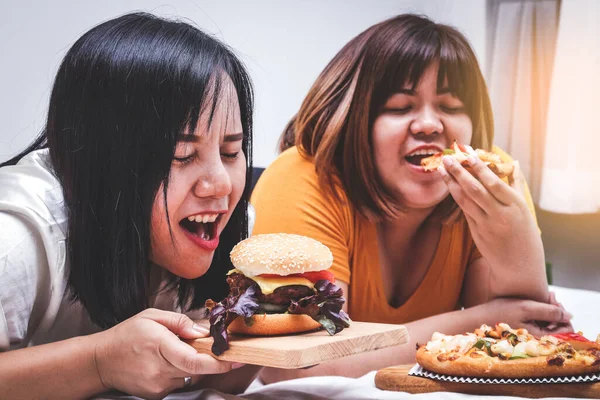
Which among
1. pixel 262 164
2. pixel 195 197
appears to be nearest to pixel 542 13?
pixel 262 164

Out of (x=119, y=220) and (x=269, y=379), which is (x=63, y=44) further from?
(x=269, y=379)

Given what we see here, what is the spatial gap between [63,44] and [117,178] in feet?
2.67

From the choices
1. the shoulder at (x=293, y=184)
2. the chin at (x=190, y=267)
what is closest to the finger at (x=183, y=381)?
the chin at (x=190, y=267)

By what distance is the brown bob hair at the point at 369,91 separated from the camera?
2.28m

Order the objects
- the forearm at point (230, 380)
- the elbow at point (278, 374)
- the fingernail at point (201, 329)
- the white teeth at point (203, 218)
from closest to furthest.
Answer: the fingernail at point (201, 329), the white teeth at point (203, 218), the forearm at point (230, 380), the elbow at point (278, 374)

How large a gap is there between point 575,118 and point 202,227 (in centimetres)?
309

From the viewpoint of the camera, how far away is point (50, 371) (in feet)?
5.00

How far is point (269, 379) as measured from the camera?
6.67 ft

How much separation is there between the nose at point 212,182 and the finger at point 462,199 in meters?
0.77

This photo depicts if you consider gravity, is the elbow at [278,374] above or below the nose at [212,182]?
below

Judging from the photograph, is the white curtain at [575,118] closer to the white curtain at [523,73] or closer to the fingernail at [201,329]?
the white curtain at [523,73]

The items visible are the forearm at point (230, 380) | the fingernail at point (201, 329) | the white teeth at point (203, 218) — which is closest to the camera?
the fingernail at point (201, 329)

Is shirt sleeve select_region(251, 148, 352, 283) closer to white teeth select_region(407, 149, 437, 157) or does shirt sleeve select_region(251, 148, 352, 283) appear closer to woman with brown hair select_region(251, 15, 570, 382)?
woman with brown hair select_region(251, 15, 570, 382)

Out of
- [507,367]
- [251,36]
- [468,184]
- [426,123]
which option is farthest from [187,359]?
[251,36]
